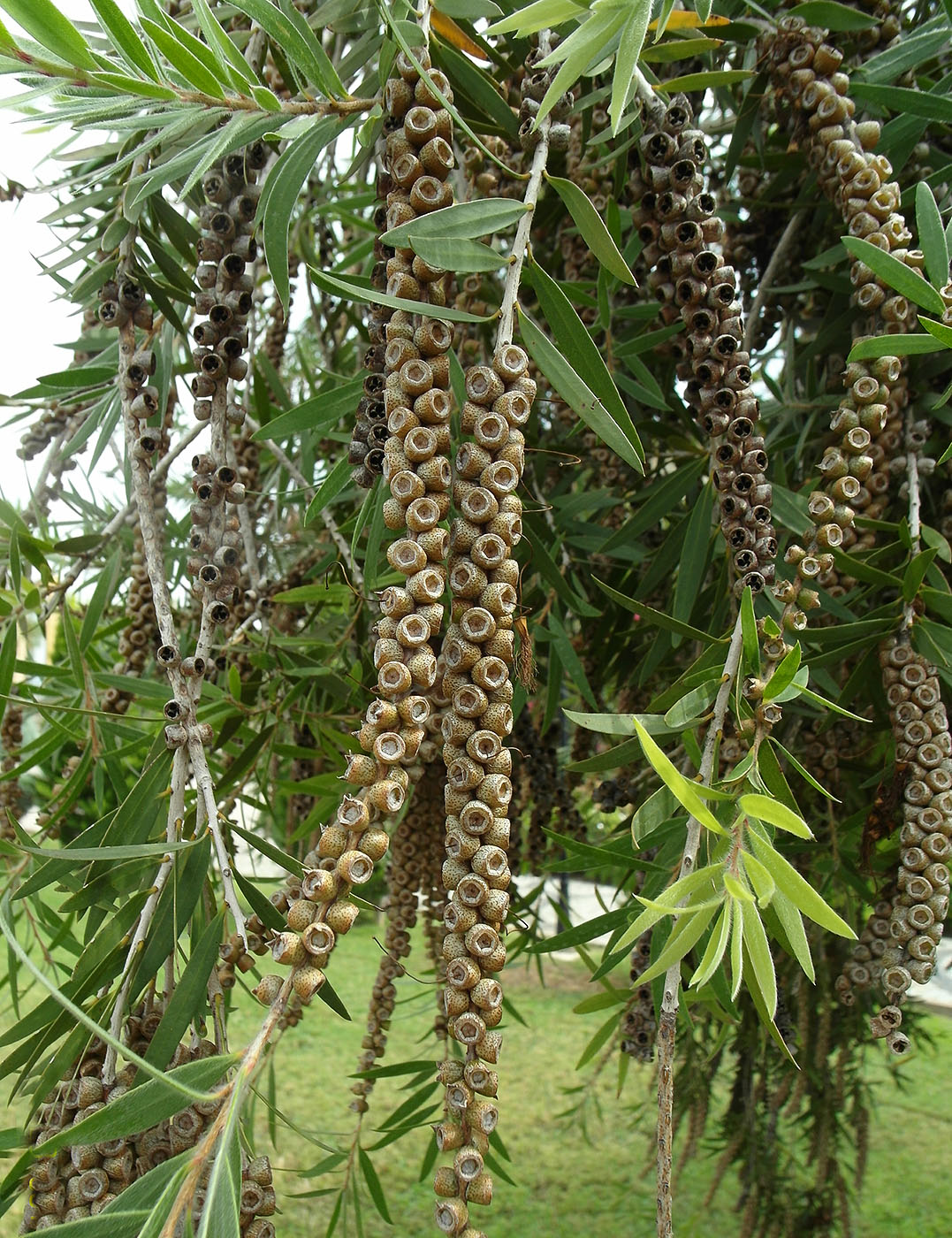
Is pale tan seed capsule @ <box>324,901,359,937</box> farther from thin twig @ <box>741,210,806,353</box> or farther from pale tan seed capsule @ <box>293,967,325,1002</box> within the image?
thin twig @ <box>741,210,806,353</box>

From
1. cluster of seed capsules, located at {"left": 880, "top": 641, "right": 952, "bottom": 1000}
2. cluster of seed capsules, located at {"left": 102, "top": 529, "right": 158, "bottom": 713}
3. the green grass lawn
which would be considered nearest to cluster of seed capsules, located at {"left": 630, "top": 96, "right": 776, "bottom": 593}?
cluster of seed capsules, located at {"left": 880, "top": 641, "right": 952, "bottom": 1000}

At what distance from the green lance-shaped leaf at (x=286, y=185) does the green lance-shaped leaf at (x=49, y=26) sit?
0.12m

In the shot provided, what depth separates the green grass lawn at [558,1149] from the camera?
2.26m

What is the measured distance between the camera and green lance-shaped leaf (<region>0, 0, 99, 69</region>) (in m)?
0.46

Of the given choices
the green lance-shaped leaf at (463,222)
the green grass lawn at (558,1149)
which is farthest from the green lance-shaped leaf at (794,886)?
the green grass lawn at (558,1149)

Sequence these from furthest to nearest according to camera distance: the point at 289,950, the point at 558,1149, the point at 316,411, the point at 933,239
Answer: the point at 558,1149 < the point at 316,411 < the point at 933,239 < the point at 289,950

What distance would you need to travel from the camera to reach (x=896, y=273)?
1.87ft

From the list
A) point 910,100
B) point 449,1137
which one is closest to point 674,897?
point 449,1137

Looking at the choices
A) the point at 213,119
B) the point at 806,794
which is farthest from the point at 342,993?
the point at 213,119

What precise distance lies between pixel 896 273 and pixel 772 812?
1.08 feet

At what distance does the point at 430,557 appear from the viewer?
0.46 meters

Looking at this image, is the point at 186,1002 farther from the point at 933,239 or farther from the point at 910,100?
the point at 910,100

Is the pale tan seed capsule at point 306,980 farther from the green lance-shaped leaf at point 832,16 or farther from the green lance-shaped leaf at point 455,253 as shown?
the green lance-shaped leaf at point 832,16

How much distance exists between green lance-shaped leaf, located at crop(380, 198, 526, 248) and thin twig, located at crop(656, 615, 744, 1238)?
248mm
